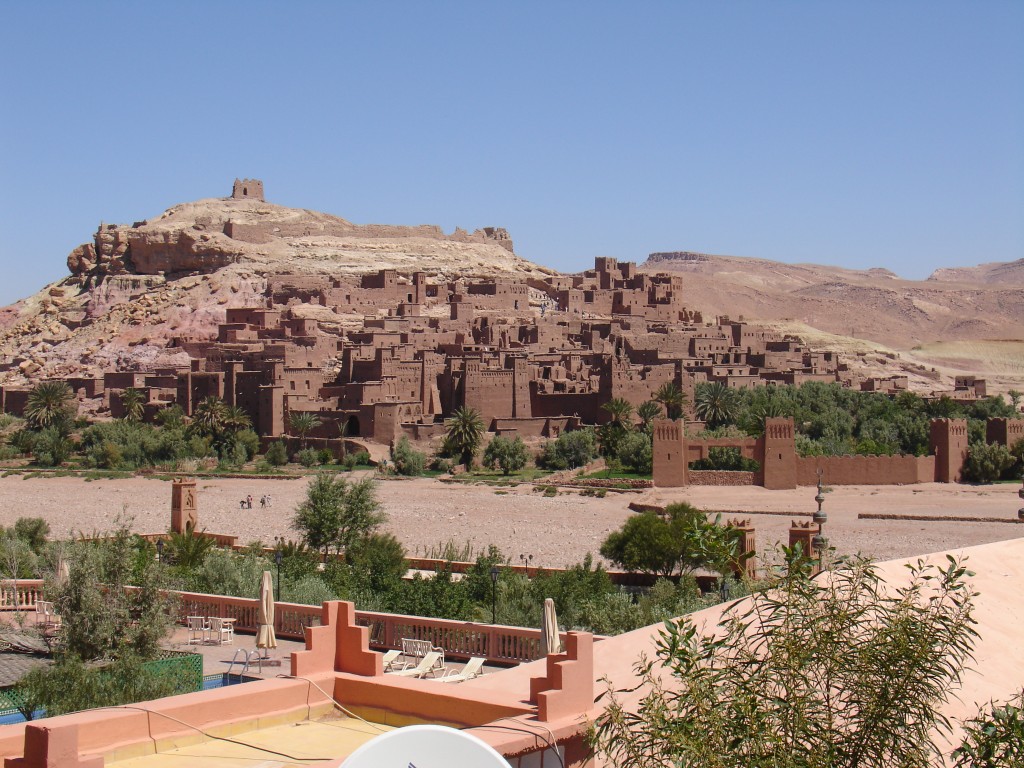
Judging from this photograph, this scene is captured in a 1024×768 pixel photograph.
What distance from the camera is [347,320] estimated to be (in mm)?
53250

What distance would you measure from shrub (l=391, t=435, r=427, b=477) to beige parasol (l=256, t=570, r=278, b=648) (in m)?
26.0

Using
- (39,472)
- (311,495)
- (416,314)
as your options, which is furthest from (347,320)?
(311,495)

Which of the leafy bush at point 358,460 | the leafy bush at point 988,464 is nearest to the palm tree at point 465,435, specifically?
the leafy bush at point 358,460

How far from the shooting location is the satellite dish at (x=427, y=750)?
4.45m

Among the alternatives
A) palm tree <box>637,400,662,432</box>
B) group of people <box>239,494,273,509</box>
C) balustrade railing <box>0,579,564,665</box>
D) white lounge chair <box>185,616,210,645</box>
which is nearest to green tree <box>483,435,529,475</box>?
palm tree <box>637,400,662,432</box>

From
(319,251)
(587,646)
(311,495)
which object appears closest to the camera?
(587,646)

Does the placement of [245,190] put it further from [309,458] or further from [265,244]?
[309,458]

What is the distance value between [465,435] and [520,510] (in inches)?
246

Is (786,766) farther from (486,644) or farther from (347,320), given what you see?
(347,320)

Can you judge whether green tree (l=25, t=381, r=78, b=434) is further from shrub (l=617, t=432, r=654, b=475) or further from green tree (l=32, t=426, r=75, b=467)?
shrub (l=617, t=432, r=654, b=475)

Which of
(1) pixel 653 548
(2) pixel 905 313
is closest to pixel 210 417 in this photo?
(1) pixel 653 548

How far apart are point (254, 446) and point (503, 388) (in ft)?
26.2

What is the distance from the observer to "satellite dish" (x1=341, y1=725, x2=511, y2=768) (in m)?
4.45

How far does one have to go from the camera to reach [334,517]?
24859mm
